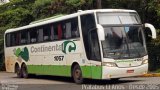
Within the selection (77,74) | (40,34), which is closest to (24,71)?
(40,34)

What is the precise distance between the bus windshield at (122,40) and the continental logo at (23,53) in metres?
9.02

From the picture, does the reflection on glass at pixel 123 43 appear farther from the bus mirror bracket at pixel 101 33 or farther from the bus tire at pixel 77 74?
the bus tire at pixel 77 74

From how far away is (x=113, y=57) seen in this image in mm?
16766

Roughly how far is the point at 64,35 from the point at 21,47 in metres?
6.77

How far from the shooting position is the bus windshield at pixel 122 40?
1686 centimetres

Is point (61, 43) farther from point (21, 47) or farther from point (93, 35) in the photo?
point (21, 47)

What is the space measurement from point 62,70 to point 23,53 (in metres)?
5.81

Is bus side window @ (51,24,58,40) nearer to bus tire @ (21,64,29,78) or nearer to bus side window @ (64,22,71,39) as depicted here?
bus side window @ (64,22,71,39)

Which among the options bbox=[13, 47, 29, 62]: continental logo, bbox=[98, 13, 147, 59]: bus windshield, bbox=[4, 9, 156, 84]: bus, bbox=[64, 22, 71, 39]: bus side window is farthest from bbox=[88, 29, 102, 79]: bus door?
bbox=[13, 47, 29, 62]: continental logo

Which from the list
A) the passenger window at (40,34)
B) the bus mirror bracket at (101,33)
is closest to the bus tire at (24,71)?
the passenger window at (40,34)

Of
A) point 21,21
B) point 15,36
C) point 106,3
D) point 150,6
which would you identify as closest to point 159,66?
point 150,6

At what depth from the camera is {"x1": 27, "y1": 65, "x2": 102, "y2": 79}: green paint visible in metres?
17.1

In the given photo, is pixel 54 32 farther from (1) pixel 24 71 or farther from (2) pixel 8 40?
(2) pixel 8 40

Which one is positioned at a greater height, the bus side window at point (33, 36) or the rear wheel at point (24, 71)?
the bus side window at point (33, 36)
